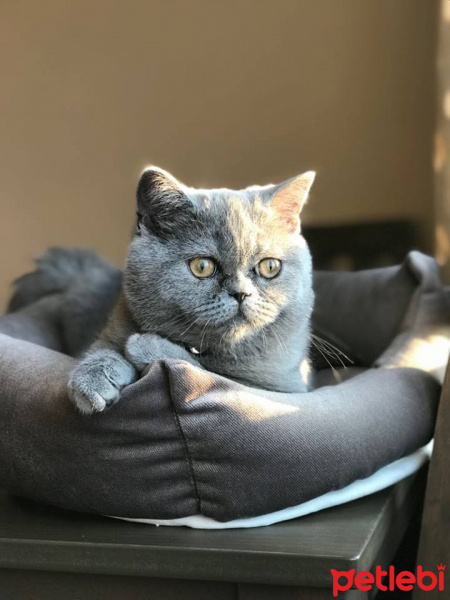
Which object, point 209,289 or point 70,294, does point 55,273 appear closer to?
point 70,294

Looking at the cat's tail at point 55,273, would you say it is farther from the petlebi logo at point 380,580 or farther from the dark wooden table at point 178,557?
the petlebi logo at point 380,580

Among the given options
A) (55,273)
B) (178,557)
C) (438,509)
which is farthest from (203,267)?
(55,273)

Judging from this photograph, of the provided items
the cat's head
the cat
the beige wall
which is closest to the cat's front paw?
the cat

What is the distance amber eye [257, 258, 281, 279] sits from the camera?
1070 millimetres

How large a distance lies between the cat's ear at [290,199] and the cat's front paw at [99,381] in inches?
14.7

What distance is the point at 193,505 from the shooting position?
94cm

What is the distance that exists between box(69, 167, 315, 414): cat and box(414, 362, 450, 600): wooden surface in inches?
9.8

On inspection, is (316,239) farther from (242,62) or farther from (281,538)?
(281,538)

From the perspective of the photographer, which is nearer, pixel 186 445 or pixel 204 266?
pixel 186 445

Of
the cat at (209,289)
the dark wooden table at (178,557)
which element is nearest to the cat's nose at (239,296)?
the cat at (209,289)

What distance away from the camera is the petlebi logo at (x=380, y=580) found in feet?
2.74

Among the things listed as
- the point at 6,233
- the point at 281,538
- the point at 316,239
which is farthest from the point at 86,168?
the point at 281,538

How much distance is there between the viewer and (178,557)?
88 cm

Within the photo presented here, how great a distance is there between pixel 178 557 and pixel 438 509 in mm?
434
